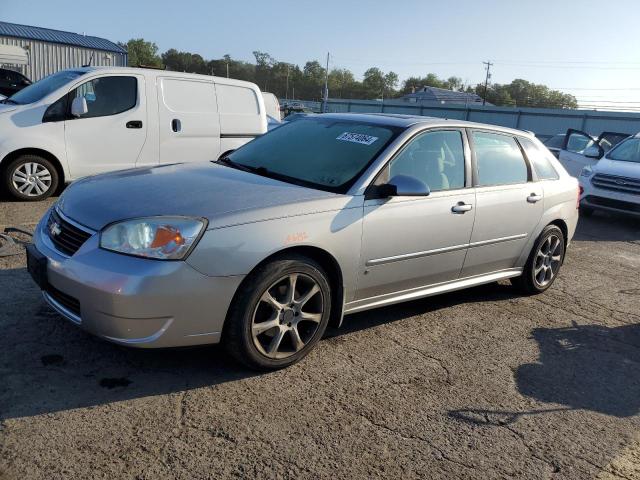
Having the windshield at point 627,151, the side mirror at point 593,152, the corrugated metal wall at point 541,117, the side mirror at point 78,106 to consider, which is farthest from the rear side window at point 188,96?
the corrugated metal wall at point 541,117

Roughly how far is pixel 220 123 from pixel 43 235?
5.36m

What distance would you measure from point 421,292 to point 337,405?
142 centimetres

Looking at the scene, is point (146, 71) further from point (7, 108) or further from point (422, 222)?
point (422, 222)

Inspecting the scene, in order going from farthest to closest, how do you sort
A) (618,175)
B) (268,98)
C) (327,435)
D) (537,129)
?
(537,129) < (268,98) < (618,175) < (327,435)

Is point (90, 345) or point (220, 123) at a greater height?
point (220, 123)

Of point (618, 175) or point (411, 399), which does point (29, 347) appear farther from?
point (618, 175)

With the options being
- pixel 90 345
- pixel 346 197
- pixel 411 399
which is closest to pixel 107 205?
pixel 90 345

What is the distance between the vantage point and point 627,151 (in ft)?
35.9

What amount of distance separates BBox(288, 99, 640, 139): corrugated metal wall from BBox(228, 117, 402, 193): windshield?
92.9 feet

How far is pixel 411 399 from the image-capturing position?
11.1ft

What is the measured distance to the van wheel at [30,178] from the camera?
732cm

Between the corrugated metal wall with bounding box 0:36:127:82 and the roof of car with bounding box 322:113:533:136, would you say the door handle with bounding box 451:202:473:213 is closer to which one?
the roof of car with bounding box 322:113:533:136

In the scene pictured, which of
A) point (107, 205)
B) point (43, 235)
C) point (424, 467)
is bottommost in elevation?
point (424, 467)

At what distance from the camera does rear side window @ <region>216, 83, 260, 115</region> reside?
344 inches
